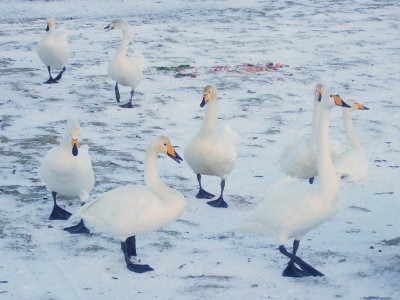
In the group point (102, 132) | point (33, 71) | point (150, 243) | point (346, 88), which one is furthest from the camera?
point (33, 71)

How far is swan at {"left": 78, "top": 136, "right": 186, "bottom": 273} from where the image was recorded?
677cm

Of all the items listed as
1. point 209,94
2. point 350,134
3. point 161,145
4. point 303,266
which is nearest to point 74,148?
point 161,145

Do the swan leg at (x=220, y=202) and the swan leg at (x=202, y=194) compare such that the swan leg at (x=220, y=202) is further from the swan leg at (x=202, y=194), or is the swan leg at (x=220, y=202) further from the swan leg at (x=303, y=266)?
the swan leg at (x=303, y=266)

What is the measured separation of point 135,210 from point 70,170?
1228 mm

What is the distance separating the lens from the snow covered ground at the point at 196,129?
22.4ft

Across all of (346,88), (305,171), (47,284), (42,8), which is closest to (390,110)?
(346,88)

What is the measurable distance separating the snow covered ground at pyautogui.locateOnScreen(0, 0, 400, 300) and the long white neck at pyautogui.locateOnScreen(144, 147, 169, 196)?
2.24 feet

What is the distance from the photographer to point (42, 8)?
2234 cm

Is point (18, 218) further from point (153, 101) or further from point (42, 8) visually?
point (42, 8)

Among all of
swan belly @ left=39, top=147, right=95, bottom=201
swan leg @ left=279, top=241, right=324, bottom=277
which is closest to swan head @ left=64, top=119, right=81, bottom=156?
swan belly @ left=39, top=147, right=95, bottom=201

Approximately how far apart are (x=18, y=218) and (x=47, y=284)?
156 cm

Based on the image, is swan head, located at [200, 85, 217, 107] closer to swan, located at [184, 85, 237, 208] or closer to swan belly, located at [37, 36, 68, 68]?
swan, located at [184, 85, 237, 208]

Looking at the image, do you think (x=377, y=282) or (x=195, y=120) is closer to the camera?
(x=377, y=282)

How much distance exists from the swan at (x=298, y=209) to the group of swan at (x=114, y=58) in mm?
6094
